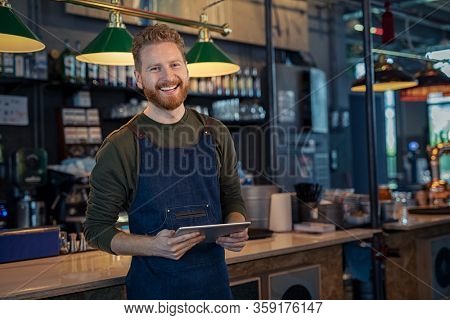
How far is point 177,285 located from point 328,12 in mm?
7289

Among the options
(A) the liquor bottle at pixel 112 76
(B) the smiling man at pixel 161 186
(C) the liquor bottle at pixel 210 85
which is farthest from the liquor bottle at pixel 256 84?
(B) the smiling man at pixel 161 186

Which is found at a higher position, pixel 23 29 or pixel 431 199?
pixel 23 29

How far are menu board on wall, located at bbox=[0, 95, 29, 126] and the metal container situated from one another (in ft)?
8.60

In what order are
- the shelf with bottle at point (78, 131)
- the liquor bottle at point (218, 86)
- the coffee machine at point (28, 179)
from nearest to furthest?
the coffee machine at point (28, 179) → the shelf with bottle at point (78, 131) → the liquor bottle at point (218, 86)

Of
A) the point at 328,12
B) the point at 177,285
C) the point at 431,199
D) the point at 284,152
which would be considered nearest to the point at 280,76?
the point at 284,152

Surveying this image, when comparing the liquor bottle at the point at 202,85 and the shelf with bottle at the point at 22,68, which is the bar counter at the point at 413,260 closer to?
the liquor bottle at the point at 202,85

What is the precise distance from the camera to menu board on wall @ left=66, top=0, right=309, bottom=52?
5805mm

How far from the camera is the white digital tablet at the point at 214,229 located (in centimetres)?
173

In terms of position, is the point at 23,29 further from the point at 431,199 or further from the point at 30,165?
the point at 431,199

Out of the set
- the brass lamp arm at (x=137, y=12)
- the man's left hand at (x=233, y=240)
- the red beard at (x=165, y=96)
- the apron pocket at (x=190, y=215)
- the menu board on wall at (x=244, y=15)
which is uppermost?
the menu board on wall at (x=244, y=15)

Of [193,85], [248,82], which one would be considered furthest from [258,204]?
[248,82]

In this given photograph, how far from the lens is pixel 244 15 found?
694cm

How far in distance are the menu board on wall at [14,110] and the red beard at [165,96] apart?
3441 mm
